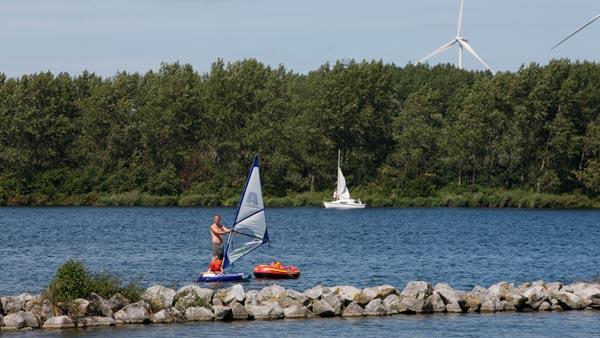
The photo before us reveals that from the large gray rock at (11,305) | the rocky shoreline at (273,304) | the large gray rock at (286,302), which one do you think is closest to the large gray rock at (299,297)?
the rocky shoreline at (273,304)

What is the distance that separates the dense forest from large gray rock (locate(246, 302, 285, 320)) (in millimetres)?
80094

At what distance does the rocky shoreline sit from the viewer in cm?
2877

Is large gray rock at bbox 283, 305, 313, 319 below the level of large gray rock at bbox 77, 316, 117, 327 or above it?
above

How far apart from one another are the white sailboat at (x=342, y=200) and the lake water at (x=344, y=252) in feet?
36.9

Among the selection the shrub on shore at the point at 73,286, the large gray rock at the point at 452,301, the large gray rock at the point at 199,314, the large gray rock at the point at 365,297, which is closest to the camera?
the shrub on shore at the point at 73,286

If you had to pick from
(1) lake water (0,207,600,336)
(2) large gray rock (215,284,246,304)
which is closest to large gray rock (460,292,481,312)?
(1) lake water (0,207,600,336)

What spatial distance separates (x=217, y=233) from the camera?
38812mm

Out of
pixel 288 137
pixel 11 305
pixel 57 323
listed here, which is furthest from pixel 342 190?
pixel 57 323

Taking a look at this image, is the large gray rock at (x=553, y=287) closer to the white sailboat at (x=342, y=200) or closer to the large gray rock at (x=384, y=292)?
the large gray rock at (x=384, y=292)

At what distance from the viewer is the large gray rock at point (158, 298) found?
29.9 meters

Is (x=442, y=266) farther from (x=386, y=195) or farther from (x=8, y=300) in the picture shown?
(x=386, y=195)

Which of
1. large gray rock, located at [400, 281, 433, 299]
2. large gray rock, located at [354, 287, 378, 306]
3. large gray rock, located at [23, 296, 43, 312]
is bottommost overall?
large gray rock, located at [23, 296, 43, 312]

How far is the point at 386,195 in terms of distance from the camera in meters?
116

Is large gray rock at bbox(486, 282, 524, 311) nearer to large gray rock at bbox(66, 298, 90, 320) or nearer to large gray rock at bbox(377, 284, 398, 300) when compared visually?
large gray rock at bbox(377, 284, 398, 300)
